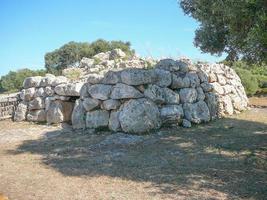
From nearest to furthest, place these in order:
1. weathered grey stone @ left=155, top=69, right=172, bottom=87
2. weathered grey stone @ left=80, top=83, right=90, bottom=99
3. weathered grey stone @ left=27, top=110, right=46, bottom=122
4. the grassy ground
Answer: the grassy ground, weathered grey stone @ left=155, top=69, right=172, bottom=87, weathered grey stone @ left=80, top=83, right=90, bottom=99, weathered grey stone @ left=27, top=110, right=46, bottom=122

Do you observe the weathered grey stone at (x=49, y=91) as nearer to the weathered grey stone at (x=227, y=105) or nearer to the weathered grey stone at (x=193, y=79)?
the weathered grey stone at (x=193, y=79)

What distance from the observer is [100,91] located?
53.2 feet

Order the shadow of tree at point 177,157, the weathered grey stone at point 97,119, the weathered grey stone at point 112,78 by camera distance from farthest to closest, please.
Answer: the weathered grey stone at point 112,78
the weathered grey stone at point 97,119
the shadow of tree at point 177,157

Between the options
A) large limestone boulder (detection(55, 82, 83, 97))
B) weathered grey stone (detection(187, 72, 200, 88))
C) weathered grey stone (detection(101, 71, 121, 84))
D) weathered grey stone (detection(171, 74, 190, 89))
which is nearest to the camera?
weathered grey stone (detection(101, 71, 121, 84))

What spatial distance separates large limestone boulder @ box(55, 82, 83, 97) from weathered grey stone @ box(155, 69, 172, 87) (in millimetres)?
3613

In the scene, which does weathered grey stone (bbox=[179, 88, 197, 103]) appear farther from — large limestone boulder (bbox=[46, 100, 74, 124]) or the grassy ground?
large limestone boulder (bbox=[46, 100, 74, 124])

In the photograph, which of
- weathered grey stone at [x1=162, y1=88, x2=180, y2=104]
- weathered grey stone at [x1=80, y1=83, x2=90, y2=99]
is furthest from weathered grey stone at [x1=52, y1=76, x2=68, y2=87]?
weathered grey stone at [x1=162, y1=88, x2=180, y2=104]

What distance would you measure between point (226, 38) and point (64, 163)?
7.35m

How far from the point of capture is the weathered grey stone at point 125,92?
50.9 feet

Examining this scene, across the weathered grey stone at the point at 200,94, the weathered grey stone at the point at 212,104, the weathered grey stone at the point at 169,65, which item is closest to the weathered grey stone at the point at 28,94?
the weathered grey stone at the point at 169,65

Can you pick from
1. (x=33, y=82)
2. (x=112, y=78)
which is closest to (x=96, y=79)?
(x=112, y=78)

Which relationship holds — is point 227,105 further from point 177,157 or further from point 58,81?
point 177,157

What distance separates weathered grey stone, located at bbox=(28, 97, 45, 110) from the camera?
18578 millimetres

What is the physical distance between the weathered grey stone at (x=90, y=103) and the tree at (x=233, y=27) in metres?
4.87
